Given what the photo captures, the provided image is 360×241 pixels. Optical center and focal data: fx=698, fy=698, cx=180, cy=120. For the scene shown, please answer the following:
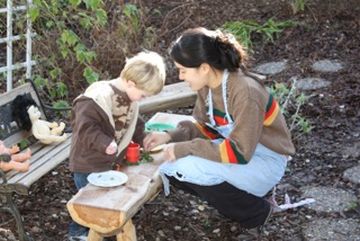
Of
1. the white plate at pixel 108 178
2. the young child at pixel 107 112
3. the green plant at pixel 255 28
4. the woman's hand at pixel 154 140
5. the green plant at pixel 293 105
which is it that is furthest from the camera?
the green plant at pixel 255 28

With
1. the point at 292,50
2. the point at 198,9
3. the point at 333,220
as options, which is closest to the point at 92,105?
the point at 333,220

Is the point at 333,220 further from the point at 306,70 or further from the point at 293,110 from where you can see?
the point at 306,70

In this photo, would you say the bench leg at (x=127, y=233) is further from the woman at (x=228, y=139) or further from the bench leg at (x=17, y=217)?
the bench leg at (x=17, y=217)

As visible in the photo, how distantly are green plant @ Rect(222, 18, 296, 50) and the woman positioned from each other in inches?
110

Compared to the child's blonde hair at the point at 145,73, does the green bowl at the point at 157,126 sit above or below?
below

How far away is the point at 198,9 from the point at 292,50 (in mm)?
1298

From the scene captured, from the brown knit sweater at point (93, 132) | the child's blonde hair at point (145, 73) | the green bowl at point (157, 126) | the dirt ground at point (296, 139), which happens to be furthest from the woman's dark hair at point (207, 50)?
the dirt ground at point (296, 139)

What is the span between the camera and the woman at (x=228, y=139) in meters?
3.41

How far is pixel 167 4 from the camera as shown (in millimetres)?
7379

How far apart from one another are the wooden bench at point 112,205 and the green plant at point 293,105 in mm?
1778

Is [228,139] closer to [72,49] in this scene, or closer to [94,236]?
[94,236]

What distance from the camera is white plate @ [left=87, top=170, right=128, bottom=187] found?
3357 mm

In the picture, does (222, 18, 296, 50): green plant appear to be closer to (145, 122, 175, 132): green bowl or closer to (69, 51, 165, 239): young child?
(145, 122, 175, 132): green bowl

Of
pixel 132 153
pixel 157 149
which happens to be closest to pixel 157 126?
pixel 157 149
